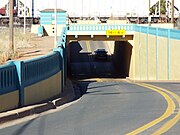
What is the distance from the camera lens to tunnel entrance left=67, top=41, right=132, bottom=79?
62.3 metres

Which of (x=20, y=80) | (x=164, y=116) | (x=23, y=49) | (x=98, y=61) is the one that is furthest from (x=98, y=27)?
(x=164, y=116)

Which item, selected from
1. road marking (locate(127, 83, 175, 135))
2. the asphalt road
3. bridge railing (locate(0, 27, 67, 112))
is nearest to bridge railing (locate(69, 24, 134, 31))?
the asphalt road

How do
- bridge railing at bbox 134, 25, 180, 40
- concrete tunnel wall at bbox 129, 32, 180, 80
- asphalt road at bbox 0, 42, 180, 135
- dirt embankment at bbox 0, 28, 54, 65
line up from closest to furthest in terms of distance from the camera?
asphalt road at bbox 0, 42, 180, 135
dirt embankment at bbox 0, 28, 54, 65
bridge railing at bbox 134, 25, 180, 40
concrete tunnel wall at bbox 129, 32, 180, 80

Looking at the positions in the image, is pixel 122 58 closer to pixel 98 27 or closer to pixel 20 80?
pixel 98 27

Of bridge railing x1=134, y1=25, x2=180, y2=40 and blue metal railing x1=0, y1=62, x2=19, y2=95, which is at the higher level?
bridge railing x1=134, y1=25, x2=180, y2=40

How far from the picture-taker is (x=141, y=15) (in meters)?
111

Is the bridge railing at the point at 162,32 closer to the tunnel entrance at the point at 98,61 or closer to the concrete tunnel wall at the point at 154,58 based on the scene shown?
the concrete tunnel wall at the point at 154,58

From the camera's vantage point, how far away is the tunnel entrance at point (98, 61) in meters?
62.3

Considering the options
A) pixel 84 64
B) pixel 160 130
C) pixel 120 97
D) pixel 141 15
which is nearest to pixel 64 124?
pixel 160 130

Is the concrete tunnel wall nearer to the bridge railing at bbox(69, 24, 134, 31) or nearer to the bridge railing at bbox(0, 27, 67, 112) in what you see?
the bridge railing at bbox(69, 24, 134, 31)

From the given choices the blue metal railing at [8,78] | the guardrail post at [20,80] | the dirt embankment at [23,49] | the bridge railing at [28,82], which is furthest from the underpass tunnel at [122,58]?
the blue metal railing at [8,78]

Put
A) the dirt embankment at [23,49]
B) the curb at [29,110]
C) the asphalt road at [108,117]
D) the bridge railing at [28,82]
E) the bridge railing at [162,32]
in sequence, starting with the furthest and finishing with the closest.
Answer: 1. the bridge railing at [162,32]
2. the dirt embankment at [23,49]
3. the bridge railing at [28,82]
4. the curb at [29,110]
5. the asphalt road at [108,117]

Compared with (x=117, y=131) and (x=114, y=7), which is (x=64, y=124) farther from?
(x=114, y=7)

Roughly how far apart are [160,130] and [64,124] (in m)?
2.40
